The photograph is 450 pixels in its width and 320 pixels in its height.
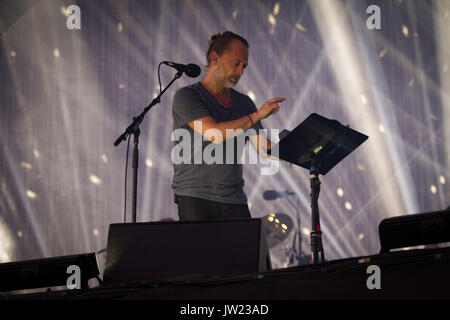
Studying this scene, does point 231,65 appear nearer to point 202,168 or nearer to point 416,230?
point 202,168

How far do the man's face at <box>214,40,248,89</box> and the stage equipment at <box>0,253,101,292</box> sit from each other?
145cm

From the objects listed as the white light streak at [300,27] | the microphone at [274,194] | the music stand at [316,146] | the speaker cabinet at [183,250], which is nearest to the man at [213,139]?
the music stand at [316,146]

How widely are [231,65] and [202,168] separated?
0.57 meters

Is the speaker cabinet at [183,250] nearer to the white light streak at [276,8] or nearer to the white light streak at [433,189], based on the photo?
the white light streak at [433,189]

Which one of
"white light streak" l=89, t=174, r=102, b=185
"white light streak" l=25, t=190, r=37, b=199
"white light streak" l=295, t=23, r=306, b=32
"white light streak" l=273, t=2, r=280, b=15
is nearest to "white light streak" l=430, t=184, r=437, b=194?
"white light streak" l=295, t=23, r=306, b=32

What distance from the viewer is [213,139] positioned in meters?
2.21

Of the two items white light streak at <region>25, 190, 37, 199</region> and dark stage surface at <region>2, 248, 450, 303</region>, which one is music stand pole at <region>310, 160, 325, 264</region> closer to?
dark stage surface at <region>2, 248, 450, 303</region>

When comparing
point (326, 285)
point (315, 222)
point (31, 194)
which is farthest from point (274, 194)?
point (326, 285)

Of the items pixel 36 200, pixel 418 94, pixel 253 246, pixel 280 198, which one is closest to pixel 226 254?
pixel 253 246

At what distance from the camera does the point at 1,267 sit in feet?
3.94

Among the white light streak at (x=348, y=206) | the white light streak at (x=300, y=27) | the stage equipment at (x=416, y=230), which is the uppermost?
the white light streak at (x=300, y=27)

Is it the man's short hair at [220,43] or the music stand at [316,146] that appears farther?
the man's short hair at [220,43]

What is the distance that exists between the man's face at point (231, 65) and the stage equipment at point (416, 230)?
1.50 m

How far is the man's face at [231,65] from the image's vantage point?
8.09ft
